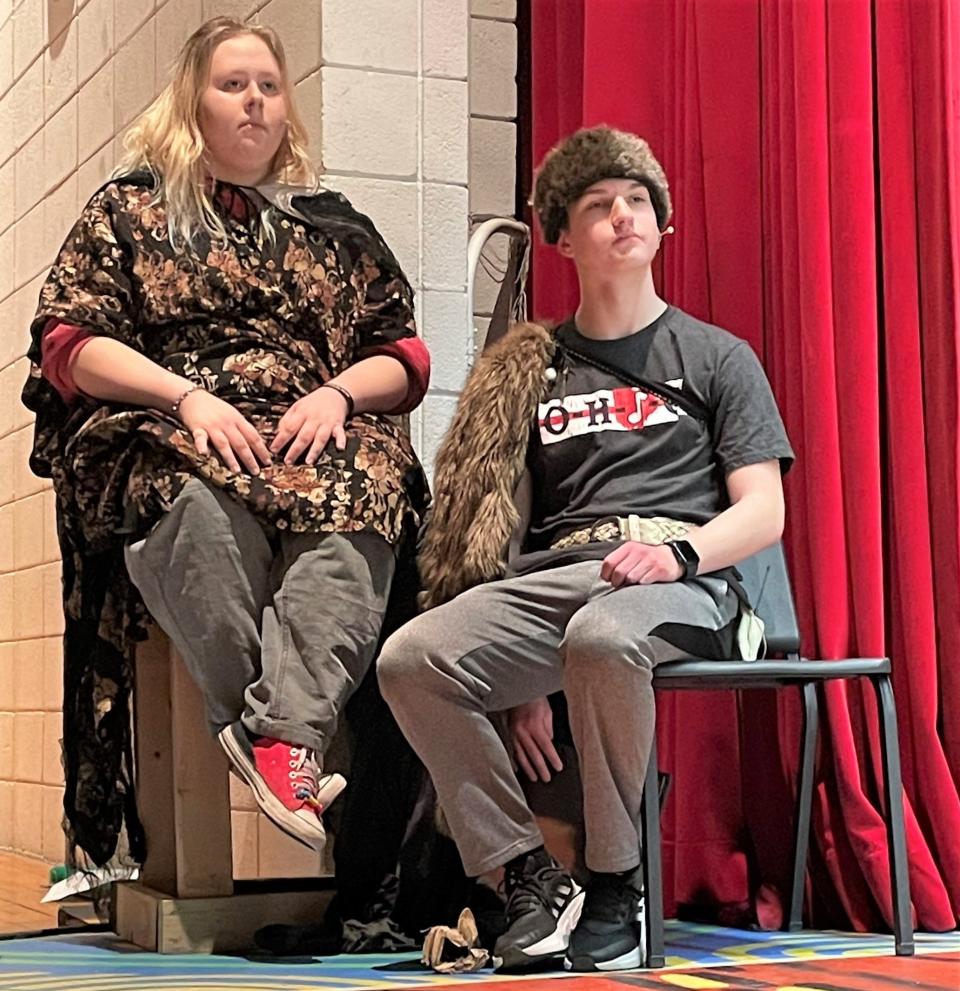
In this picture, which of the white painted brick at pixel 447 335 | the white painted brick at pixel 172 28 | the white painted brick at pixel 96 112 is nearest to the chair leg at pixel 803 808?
the white painted brick at pixel 447 335

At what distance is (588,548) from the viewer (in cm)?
218

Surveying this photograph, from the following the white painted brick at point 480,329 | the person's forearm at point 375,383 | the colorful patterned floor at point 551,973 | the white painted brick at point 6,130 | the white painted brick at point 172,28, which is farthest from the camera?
the white painted brick at point 6,130

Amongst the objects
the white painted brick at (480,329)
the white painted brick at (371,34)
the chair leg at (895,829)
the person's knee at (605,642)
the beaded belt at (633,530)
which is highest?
the white painted brick at (371,34)

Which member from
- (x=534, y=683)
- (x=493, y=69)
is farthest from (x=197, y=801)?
(x=493, y=69)

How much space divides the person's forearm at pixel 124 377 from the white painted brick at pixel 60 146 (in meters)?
1.98

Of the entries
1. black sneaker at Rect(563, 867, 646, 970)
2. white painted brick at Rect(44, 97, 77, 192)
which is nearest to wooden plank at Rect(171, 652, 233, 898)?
black sneaker at Rect(563, 867, 646, 970)

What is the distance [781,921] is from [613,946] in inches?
20.8

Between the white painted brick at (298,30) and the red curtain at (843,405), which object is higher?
the white painted brick at (298,30)

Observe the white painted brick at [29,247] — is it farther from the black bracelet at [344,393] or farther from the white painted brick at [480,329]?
the black bracelet at [344,393]

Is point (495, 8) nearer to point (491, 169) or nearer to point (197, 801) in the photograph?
point (491, 169)

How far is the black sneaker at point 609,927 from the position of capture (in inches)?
76.0

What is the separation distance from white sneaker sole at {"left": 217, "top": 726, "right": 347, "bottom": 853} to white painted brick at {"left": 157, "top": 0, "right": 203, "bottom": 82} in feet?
5.63

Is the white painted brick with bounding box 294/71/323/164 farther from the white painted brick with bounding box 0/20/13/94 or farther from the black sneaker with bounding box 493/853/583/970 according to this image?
the white painted brick with bounding box 0/20/13/94

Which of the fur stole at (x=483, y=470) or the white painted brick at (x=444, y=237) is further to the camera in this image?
the white painted brick at (x=444, y=237)
